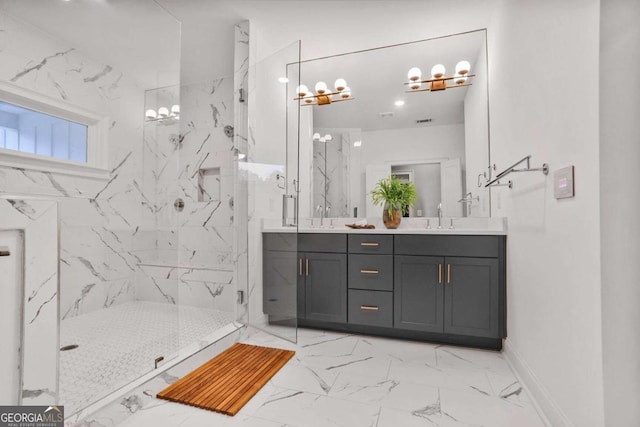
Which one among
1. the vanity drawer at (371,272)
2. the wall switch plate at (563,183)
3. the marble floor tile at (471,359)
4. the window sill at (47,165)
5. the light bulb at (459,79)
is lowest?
the marble floor tile at (471,359)

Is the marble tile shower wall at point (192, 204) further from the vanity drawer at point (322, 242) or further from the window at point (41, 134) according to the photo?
the vanity drawer at point (322, 242)

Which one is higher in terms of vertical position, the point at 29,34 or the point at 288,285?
the point at 29,34

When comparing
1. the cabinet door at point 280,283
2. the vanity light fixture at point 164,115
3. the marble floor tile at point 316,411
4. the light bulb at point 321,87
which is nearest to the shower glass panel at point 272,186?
the cabinet door at point 280,283

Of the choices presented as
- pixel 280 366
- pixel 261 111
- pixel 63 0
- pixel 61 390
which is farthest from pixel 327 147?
pixel 61 390

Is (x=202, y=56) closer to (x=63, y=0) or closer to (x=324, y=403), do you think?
(x=63, y=0)

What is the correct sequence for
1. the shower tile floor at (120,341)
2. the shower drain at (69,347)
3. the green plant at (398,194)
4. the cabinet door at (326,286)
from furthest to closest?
1. the green plant at (398,194)
2. the cabinet door at (326,286)
3. the shower drain at (69,347)
4. the shower tile floor at (120,341)

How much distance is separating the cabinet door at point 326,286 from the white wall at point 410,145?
2.33ft

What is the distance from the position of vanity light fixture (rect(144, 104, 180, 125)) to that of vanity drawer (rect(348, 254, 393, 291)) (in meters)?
2.34

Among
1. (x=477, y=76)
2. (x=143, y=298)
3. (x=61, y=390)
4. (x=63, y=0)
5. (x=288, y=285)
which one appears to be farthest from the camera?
(x=143, y=298)

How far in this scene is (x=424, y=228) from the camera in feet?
8.48

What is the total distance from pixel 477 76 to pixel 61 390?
349 cm

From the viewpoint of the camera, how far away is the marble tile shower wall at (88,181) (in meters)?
1.78

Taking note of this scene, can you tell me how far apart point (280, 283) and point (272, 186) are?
32.2 inches

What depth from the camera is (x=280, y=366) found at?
6.05 feet
